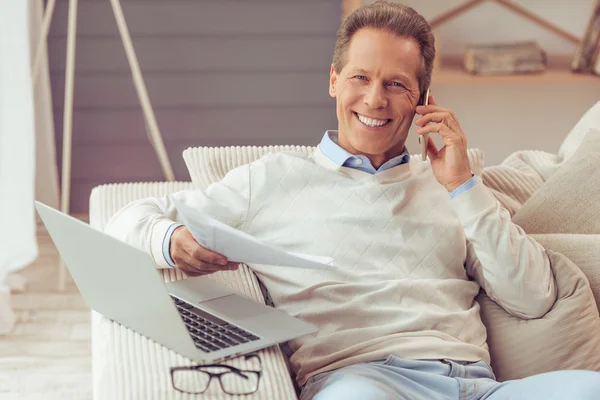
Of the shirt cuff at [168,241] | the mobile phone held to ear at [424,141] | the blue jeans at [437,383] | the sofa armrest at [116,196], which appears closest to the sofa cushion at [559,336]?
the blue jeans at [437,383]

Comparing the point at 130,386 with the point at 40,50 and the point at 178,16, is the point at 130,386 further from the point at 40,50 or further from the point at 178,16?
the point at 178,16

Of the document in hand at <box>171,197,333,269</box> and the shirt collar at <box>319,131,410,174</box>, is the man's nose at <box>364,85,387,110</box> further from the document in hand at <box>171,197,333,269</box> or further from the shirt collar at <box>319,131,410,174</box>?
the document in hand at <box>171,197,333,269</box>

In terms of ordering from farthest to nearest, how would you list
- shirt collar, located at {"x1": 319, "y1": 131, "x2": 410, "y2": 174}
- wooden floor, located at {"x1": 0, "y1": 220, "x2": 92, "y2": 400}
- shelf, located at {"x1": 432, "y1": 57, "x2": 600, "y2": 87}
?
shelf, located at {"x1": 432, "y1": 57, "x2": 600, "y2": 87}, wooden floor, located at {"x1": 0, "y1": 220, "x2": 92, "y2": 400}, shirt collar, located at {"x1": 319, "y1": 131, "x2": 410, "y2": 174}

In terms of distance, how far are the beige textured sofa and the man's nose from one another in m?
0.40

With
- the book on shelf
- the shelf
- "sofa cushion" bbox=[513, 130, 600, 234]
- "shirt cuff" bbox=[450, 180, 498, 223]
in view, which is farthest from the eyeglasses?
the book on shelf

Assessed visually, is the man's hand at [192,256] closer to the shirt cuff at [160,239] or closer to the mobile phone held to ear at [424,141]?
the shirt cuff at [160,239]

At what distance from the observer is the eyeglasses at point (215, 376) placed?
1.32 m

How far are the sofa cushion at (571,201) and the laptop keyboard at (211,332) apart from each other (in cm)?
81

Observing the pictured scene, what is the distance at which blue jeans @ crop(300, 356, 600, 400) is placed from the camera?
1401 mm

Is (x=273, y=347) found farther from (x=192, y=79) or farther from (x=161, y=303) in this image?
(x=192, y=79)

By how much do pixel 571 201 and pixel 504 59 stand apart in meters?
1.91

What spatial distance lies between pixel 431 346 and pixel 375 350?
0.10 meters

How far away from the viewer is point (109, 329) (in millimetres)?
1492

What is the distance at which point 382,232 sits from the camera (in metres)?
1.71
